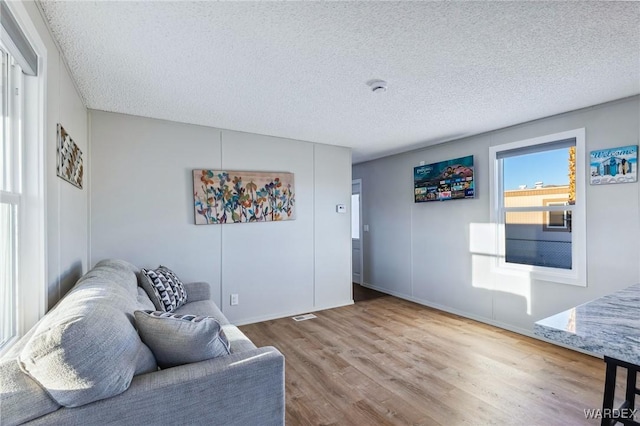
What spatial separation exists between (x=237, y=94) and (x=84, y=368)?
7.19 feet

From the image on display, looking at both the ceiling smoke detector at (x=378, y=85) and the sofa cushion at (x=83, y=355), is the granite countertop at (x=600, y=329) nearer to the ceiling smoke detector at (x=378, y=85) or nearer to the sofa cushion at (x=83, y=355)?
the sofa cushion at (x=83, y=355)

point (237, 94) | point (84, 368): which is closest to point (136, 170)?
point (237, 94)

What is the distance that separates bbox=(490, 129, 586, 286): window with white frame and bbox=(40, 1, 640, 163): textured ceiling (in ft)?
1.47

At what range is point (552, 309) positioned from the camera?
10.5 feet

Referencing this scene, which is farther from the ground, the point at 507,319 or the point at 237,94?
the point at 237,94

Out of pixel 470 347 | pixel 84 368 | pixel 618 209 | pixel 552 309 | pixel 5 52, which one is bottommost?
pixel 470 347

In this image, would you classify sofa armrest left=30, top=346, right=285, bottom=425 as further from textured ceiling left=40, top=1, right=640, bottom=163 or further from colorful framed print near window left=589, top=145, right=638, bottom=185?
colorful framed print near window left=589, top=145, right=638, bottom=185

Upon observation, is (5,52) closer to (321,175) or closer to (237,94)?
→ (237,94)

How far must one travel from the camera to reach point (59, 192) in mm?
1897

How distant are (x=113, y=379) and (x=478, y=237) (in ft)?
12.9

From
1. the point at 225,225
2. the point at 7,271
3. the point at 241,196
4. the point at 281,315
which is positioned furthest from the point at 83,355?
the point at 281,315

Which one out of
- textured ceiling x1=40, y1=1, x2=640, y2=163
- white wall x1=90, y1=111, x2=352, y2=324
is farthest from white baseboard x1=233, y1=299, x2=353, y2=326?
textured ceiling x1=40, y1=1, x2=640, y2=163

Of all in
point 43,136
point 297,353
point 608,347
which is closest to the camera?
point 608,347

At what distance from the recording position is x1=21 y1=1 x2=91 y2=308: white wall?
166 centimetres
